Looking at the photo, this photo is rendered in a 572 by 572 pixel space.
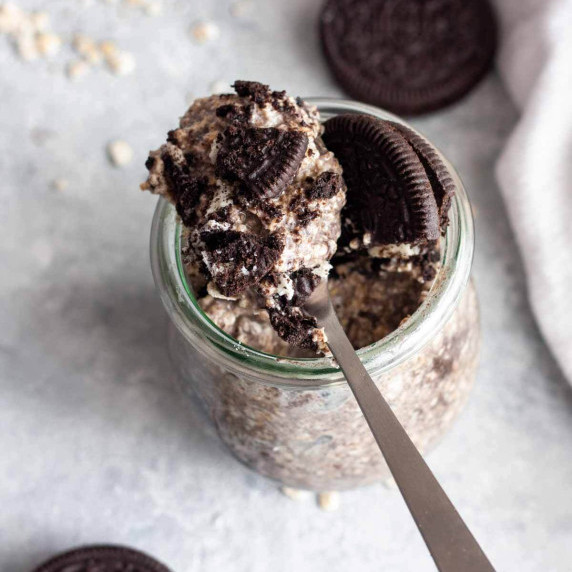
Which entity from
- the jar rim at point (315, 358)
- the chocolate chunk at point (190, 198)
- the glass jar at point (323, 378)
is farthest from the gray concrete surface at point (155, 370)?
the chocolate chunk at point (190, 198)

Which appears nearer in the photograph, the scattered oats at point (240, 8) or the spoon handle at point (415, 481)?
the spoon handle at point (415, 481)

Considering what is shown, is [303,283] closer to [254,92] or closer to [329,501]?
[254,92]

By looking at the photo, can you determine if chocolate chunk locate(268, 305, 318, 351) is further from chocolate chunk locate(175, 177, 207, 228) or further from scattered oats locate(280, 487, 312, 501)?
scattered oats locate(280, 487, 312, 501)

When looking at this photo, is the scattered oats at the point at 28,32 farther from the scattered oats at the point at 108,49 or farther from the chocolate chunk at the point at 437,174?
the chocolate chunk at the point at 437,174

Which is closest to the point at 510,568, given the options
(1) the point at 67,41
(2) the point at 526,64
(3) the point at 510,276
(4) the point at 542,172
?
(3) the point at 510,276

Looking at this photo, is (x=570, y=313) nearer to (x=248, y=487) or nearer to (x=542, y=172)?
(x=542, y=172)

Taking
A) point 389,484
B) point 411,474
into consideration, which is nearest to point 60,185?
point 389,484

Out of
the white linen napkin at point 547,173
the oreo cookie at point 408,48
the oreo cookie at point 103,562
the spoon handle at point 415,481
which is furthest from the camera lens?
the oreo cookie at point 408,48
